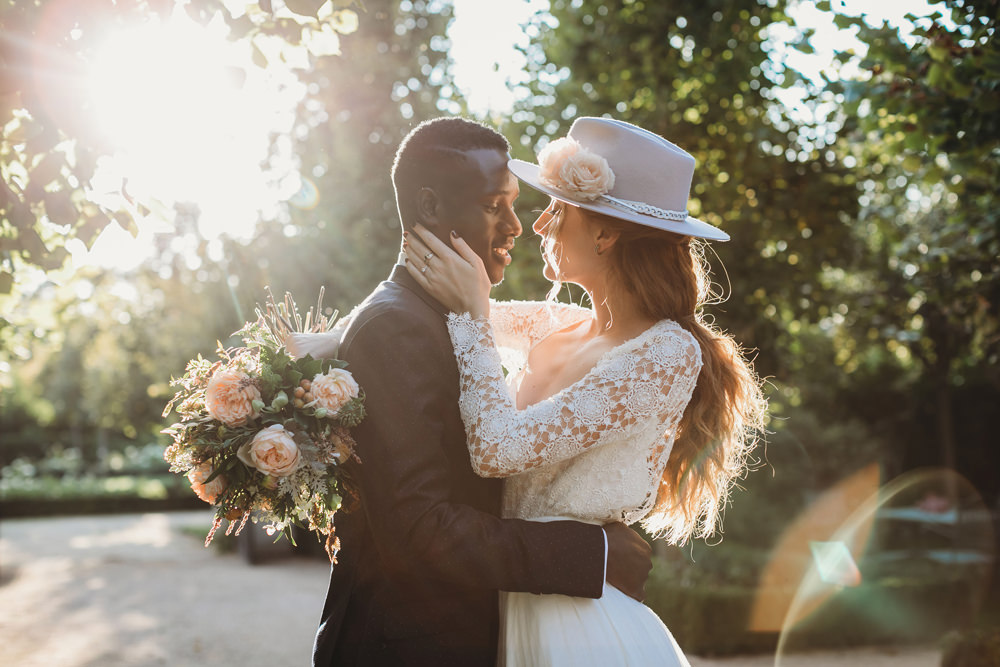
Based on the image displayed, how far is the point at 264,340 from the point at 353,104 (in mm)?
10522

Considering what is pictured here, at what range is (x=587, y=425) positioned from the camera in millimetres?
2541

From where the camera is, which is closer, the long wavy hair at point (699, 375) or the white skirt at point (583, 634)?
the white skirt at point (583, 634)

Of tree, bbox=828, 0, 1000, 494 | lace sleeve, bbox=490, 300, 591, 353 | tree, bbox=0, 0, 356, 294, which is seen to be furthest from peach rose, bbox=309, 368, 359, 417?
tree, bbox=828, 0, 1000, 494

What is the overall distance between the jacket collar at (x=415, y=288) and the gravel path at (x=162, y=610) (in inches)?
306

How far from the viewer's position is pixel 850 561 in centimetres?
1323

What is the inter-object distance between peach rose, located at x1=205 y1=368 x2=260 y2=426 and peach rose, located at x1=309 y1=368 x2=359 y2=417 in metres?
0.18

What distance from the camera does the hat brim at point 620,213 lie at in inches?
107

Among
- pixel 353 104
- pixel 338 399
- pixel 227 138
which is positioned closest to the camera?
pixel 338 399

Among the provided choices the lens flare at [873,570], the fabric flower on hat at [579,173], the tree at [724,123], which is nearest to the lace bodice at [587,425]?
the fabric flower on hat at [579,173]

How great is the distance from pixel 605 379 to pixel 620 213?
55cm

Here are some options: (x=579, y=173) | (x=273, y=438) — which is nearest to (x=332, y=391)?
(x=273, y=438)

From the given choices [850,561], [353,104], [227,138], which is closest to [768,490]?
[850,561]

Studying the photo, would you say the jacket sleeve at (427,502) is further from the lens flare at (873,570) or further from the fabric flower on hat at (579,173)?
the lens flare at (873,570)

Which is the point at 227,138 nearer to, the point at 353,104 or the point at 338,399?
the point at 338,399
